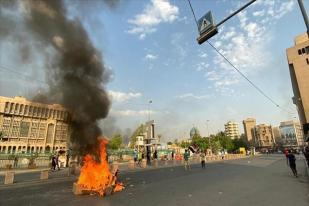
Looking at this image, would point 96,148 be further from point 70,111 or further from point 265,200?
point 265,200

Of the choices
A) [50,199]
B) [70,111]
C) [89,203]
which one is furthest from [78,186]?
[70,111]

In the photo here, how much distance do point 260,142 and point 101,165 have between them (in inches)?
6314

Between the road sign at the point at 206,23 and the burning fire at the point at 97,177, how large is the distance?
277 inches

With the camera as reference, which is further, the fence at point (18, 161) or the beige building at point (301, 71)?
the beige building at point (301, 71)

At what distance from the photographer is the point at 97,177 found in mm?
10461

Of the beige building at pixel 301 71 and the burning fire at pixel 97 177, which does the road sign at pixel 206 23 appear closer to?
the burning fire at pixel 97 177

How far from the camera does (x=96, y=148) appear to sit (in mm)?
12617

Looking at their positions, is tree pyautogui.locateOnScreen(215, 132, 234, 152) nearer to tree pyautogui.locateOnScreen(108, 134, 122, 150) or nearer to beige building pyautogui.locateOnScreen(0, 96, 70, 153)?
tree pyautogui.locateOnScreen(108, 134, 122, 150)

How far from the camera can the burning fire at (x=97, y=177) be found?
10.1m

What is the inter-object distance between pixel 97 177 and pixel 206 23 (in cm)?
769

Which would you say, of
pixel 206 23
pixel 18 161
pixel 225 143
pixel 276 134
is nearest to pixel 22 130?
pixel 18 161

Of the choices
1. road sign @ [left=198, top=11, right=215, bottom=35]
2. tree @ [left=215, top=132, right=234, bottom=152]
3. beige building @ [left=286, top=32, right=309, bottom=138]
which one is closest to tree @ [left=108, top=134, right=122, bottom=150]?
tree @ [left=215, top=132, right=234, bottom=152]

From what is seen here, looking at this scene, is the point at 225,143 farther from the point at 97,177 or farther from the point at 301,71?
the point at 97,177

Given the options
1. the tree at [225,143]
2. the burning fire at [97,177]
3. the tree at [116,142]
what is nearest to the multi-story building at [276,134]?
Answer: the tree at [225,143]
